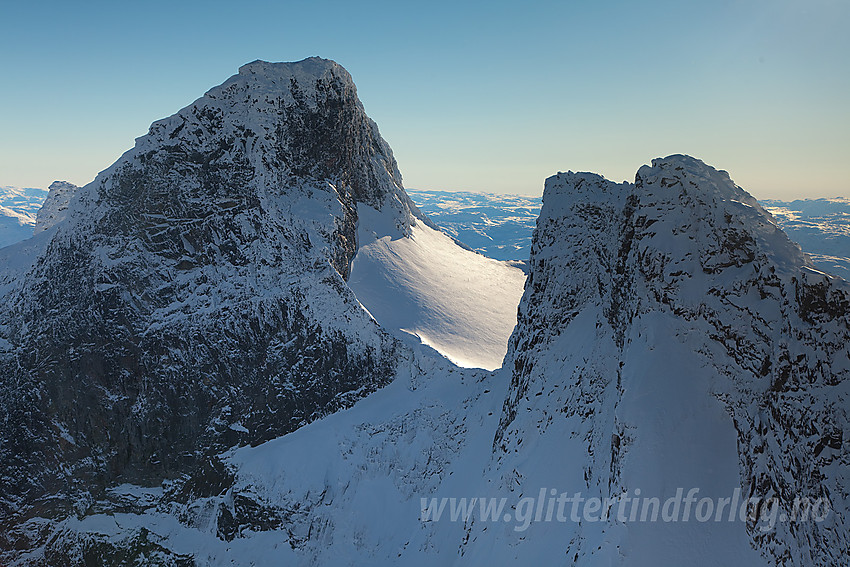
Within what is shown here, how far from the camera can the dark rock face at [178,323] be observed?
4112 cm

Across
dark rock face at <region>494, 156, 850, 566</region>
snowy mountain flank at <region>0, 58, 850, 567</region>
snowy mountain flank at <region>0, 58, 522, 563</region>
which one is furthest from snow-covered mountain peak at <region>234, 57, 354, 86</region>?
dark rock face at <region>494, 156, 850, 566</region>

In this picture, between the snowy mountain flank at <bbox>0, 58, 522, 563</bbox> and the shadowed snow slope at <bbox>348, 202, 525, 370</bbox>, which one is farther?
the shadowed snow slope at <bbox>348, 202, 525, 370</bbox>

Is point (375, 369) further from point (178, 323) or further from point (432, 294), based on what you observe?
point (178, 323)

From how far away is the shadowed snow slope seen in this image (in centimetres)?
4944

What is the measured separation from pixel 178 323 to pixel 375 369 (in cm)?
1805

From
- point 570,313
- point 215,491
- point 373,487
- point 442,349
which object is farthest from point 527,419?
point 215,491

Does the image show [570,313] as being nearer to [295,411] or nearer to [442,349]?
[442,349]

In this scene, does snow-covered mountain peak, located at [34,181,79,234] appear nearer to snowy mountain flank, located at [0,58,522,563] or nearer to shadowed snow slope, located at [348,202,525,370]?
snowy mountain flank, located at [0,58,522,563]

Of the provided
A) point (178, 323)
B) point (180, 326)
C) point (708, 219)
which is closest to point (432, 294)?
point (180, 326)

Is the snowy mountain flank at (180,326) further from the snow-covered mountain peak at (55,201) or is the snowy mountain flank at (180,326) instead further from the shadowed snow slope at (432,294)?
the snow-covered mountain peak at (55,201)

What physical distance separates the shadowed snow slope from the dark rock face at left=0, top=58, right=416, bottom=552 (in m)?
4.80

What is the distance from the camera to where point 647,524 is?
1548 cm

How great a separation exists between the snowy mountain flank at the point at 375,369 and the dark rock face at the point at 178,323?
0.23 m

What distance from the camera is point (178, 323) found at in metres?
42.1
